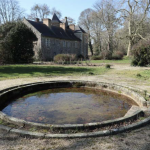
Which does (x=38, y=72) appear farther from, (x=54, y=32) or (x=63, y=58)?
(x=54, y=32)

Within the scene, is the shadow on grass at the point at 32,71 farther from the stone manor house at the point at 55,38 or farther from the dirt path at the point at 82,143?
the stone manor house at the point at 55,38

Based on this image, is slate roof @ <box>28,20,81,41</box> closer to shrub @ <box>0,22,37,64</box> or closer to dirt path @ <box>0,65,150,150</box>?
shrub @ <box>0,22,37,64</box>

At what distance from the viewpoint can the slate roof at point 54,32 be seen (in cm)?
2873

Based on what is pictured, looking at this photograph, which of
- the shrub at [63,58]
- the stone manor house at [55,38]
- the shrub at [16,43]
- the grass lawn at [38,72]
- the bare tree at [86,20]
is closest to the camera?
the grass lawn at [38,72]

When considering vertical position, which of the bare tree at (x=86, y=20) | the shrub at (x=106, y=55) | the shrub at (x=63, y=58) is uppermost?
the bare tree at (x=86, y=20)

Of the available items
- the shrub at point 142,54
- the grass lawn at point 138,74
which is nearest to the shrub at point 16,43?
the shrub at point 142,54

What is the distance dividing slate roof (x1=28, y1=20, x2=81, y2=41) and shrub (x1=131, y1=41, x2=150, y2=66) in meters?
16.9

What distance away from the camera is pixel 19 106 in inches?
223

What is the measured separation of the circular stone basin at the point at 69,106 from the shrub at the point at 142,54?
35.8 feet

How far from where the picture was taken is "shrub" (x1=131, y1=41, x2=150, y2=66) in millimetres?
16391

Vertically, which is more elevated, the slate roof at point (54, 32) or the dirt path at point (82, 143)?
the slate roof at point (54, 32)

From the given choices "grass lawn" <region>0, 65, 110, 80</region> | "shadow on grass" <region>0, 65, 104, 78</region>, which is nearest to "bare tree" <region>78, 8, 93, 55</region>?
"grass lawn" <region>0, 65, 110, 80</region>

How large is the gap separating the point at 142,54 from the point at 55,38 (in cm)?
1847

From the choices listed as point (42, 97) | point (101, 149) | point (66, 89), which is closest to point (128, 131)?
point (101, 149)
